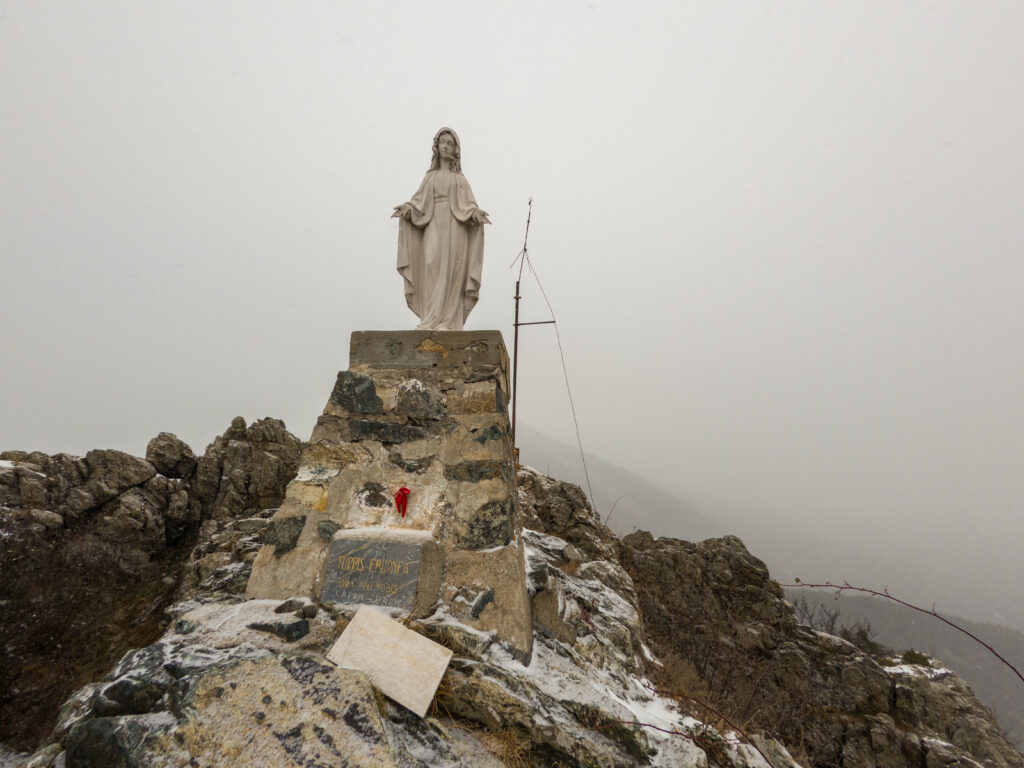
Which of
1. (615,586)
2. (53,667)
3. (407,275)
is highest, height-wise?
(407,275)

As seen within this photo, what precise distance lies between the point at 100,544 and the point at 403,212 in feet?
33.0

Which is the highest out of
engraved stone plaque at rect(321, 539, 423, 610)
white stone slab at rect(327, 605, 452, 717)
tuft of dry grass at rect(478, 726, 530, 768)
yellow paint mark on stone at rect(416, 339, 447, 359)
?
yellow paint mark on stone at rect(416, 339, 447, 359)

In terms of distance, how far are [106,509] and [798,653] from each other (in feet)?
55.8

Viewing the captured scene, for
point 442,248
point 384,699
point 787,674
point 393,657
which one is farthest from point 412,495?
point 787,674

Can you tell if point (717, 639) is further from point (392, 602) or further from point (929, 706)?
point (392, 602)

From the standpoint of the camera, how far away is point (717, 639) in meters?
11.6

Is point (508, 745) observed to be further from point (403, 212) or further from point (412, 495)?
point (403, 212)

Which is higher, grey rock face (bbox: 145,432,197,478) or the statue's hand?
the statue's hand

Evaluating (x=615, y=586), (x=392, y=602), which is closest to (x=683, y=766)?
(x=392, y=602)

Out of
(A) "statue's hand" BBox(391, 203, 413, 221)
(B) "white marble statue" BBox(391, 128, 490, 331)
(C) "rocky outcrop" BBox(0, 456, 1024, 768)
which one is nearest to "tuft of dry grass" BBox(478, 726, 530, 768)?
(C) "rocky outcrop" BBox(0, 456, 1024, 768)

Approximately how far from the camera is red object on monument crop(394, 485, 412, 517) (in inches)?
145

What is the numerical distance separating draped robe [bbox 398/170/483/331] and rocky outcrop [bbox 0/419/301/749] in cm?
336

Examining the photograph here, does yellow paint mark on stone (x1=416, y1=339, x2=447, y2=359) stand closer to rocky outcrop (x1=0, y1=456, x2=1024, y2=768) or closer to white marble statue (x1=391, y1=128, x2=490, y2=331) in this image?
white marble statue (x1=391, y1=128, x2=490, y2=331)

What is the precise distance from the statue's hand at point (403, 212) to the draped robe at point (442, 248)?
51mm
